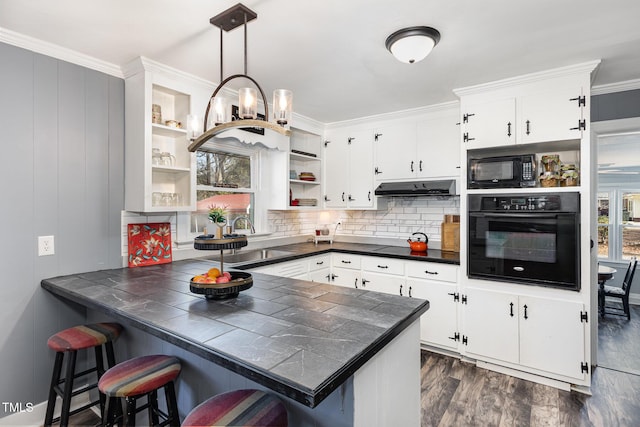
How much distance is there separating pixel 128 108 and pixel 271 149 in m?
1.42

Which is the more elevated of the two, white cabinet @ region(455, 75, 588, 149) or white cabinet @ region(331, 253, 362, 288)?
white cabinet @ region(455, 75, 588, 149)

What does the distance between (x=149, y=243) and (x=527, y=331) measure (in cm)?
314

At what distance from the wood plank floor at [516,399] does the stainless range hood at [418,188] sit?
1.60 meters

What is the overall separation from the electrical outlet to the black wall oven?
126 inches

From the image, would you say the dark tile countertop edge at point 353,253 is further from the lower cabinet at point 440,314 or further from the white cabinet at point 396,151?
the white cabinet at point 396,151

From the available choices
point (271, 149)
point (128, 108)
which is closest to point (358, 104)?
point (271, 149)

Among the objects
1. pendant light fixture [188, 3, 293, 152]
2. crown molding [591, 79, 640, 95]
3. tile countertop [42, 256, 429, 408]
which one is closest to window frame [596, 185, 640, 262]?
crown molding [591, 79, 640, 95]

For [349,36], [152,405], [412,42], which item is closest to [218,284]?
[152,405]

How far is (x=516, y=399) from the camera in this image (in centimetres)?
244

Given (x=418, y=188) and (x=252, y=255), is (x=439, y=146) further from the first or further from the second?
(x=252, y=255)

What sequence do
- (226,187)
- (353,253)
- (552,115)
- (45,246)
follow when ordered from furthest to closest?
(353,253), (226,187), (552,115), (45,246)


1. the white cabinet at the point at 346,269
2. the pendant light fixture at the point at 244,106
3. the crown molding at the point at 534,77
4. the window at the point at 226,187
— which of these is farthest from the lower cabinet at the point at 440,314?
the pendant light fixture at the point at 244,106

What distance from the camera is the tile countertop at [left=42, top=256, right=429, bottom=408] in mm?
1021

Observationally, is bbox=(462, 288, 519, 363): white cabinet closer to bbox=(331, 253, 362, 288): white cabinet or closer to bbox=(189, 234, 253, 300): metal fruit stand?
bbox=(331, 253, 362, 288): white cabinet
